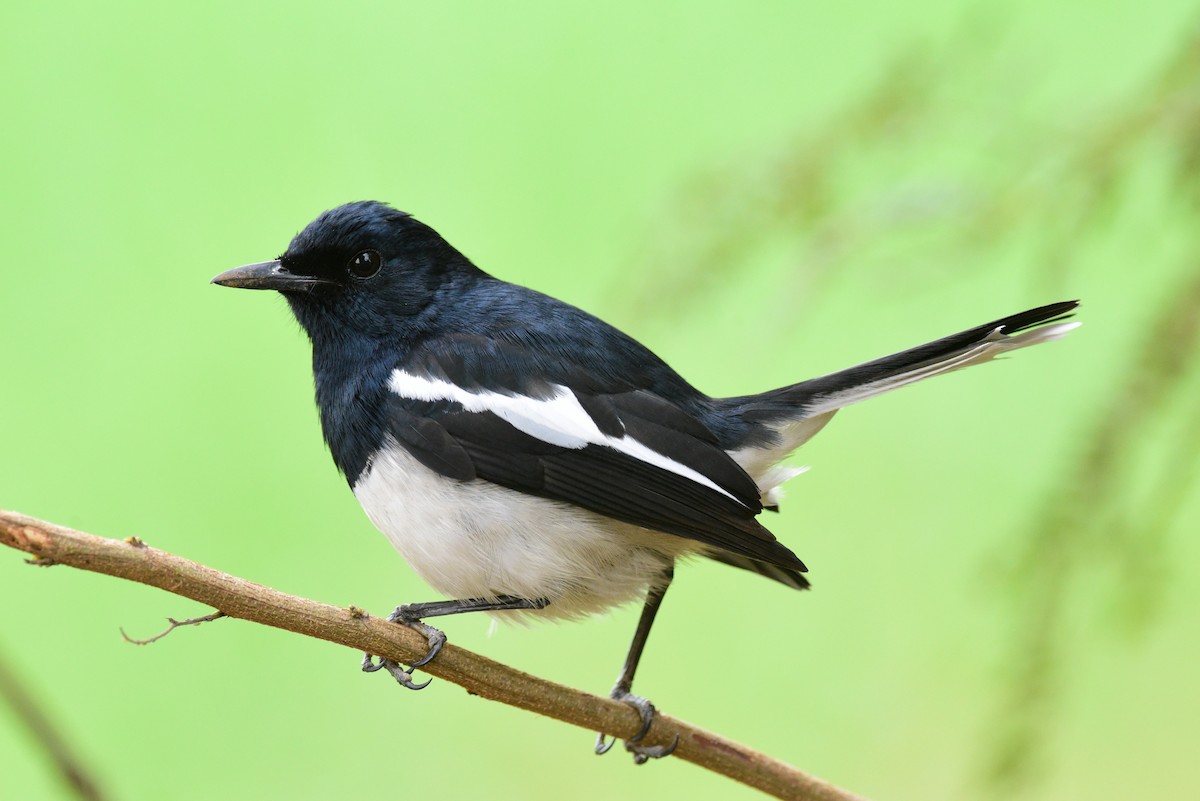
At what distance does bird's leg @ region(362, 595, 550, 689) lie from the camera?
5.97 ft

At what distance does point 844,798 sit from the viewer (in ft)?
6.49

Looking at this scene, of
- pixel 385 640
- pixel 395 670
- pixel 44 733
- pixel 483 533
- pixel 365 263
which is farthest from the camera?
pixel 365 263

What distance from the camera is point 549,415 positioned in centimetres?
210

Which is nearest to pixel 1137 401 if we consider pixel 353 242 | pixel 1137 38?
pixel 353 242

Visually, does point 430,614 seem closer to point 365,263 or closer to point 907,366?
point 365,263

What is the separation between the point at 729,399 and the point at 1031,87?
79cm

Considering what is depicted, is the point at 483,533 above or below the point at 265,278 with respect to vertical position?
below

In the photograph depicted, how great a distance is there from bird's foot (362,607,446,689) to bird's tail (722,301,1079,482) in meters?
0.70

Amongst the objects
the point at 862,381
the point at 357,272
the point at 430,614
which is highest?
the point at 862,381

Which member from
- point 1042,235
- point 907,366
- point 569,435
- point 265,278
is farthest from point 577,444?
point 1042,235

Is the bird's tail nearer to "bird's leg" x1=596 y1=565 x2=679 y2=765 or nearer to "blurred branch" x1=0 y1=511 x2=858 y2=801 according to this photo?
"bird's leg" x1=596 y1=565 x2=679 y2=765

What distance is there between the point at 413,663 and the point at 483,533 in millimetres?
324

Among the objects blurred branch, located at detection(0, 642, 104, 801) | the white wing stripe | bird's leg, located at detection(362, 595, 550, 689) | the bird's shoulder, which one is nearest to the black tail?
the bird's shoulder

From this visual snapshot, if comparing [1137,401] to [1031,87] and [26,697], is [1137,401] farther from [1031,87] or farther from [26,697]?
[26,697]
